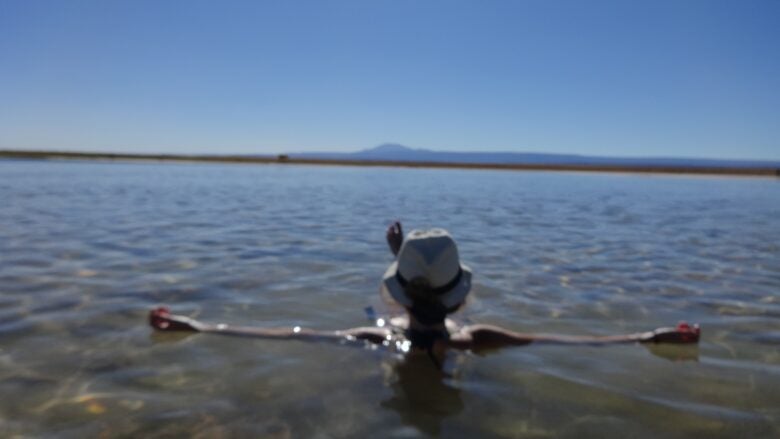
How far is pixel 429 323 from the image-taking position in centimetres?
479

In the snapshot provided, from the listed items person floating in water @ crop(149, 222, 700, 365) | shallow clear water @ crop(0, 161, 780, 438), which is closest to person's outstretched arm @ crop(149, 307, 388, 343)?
person floating in water @ crop(149, 222, 700, 365)

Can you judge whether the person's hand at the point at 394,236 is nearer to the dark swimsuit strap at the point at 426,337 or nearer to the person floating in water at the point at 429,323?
the person floating in water at the point at 429,323

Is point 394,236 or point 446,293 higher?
point 394,236

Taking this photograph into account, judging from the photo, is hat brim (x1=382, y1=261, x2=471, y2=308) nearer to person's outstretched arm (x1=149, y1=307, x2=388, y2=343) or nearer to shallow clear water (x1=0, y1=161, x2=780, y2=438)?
shallow clear water (x1=0, y1=161, x2=780, y2=438)

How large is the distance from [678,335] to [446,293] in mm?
2491

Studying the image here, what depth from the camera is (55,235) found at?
1059 cm

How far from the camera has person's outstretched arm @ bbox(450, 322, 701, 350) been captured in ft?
17.1

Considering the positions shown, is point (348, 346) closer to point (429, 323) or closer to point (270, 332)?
point (270, 332)

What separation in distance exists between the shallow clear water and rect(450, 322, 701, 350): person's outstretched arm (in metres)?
0.11

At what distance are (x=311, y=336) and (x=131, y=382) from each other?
160 centimetres

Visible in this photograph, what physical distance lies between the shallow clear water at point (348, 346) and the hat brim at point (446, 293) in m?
0.61

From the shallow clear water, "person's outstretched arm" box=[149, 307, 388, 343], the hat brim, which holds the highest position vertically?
the hat brim

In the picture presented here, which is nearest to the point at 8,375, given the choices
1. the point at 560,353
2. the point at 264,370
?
the point at 264,370

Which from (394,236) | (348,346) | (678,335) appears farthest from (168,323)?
(678,335)
